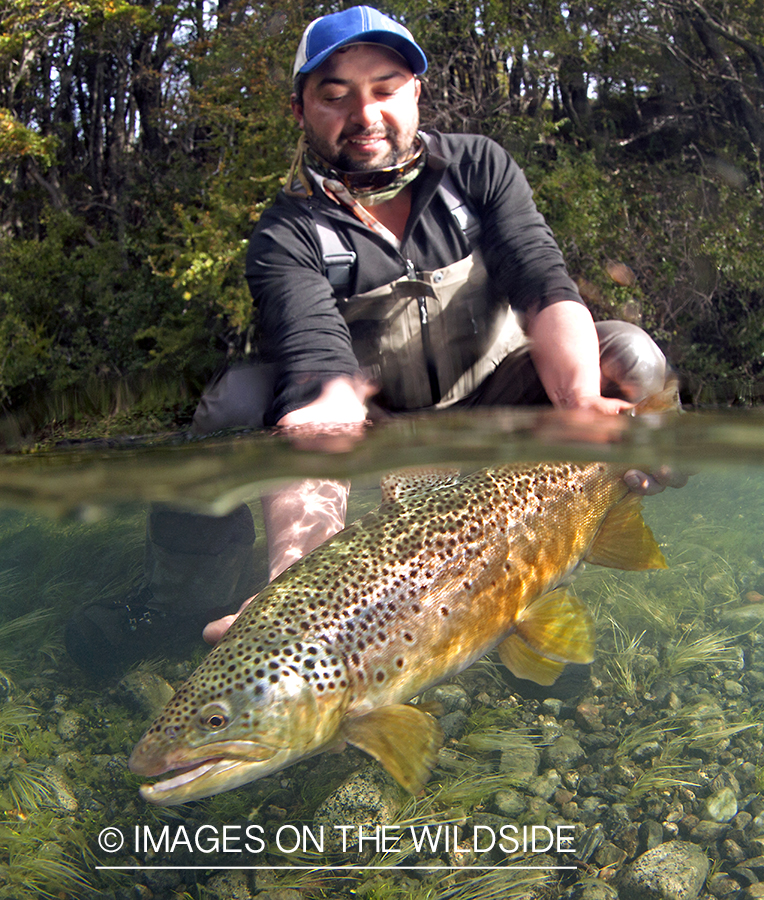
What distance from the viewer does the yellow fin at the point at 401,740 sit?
6.93 ft

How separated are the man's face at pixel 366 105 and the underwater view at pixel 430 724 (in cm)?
138

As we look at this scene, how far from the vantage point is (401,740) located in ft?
6.95

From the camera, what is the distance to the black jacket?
341cm

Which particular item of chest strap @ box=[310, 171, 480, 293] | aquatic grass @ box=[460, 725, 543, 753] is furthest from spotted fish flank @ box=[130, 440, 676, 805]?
chest strap @ box=[310, 171, 480, 293]

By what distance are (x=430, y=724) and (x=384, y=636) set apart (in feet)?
0.91

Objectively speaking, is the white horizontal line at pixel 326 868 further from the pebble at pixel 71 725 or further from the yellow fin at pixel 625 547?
the yellow fin at pixel 625 547

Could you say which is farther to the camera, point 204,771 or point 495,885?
point 495,885

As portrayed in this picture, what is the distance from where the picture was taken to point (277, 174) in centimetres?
959

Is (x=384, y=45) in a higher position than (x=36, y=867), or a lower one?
higher

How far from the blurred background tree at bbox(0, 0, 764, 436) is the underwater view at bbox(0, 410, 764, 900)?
20.4ft

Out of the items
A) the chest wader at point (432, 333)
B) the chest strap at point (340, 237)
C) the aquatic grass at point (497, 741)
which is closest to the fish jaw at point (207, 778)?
the aquatic grass at point (497, 741)

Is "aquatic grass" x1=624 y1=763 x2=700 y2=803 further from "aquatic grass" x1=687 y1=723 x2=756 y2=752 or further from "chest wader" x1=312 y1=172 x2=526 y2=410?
"chest wader" x1=312 y1=172 x2=526 y2=410

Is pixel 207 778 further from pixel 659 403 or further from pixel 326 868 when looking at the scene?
pixel 659 403

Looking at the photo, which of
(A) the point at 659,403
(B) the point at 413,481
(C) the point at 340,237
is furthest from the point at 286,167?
(B) the point at 413,481
